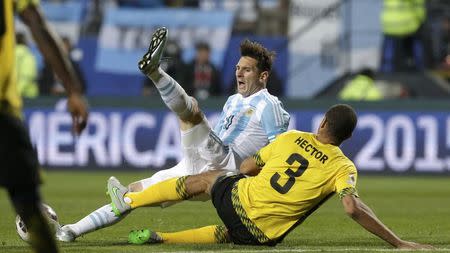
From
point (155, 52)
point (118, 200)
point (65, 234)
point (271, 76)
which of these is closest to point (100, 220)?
point (118, 200)

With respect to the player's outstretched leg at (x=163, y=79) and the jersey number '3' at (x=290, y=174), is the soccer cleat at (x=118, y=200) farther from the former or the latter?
the jersey number '3' at (x=290, y=174)

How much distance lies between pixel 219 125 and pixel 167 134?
10.3m

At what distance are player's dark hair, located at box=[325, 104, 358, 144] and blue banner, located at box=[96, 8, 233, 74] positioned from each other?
1484 centimetres

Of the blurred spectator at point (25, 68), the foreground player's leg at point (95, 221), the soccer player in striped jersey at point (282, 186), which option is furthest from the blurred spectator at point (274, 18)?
the soccer player in striped jersey at point (282, 186)

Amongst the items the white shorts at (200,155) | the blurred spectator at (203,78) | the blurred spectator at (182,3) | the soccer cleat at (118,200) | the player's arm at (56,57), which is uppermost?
the player's arm at (56,57)

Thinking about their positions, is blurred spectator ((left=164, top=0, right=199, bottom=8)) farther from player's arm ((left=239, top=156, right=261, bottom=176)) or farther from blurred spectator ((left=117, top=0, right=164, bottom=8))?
player's arm ((left=239, top=156, right=261, bottom=176))

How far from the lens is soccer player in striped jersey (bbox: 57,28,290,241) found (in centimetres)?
845

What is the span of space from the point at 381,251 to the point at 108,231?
284 cm

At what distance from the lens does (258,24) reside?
23188 millimetres

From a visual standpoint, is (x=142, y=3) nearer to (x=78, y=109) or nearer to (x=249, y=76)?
(x=249, y=76)

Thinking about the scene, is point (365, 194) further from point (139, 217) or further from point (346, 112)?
point (346, 112)

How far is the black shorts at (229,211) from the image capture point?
839cm

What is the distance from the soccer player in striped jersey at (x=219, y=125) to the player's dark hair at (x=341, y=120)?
106 centimetres

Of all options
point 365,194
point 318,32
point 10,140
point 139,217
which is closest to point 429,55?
point 318,32
